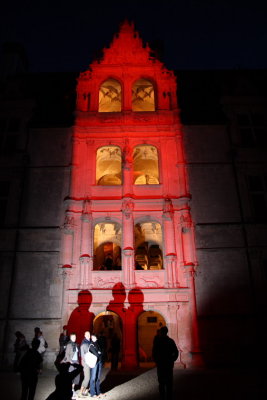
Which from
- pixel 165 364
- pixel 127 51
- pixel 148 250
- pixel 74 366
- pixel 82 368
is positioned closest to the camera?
pixel 82 368

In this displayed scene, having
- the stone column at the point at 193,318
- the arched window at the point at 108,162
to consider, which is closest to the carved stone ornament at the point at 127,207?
the stone column at the point at 193,318

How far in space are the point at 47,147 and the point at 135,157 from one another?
209 inches

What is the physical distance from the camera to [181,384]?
1038 cm

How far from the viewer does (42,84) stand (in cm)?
2244

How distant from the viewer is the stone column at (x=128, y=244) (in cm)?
1510

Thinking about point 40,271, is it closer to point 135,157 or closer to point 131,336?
point 131,336

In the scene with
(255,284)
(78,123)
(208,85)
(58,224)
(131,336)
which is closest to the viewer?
(131,336)

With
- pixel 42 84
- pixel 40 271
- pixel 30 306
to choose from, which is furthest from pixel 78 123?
pixel 30 306

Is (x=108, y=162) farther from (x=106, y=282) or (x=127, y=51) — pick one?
(x=106, y=282)

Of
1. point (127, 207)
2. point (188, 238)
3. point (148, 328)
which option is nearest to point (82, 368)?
point (188, 238)

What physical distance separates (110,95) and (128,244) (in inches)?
429

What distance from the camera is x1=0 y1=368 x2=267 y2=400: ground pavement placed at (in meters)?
9.12

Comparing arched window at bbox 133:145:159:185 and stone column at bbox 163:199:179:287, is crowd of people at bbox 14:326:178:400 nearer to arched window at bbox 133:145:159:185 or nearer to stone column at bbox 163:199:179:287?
stone column at bbox 163:199:179:287

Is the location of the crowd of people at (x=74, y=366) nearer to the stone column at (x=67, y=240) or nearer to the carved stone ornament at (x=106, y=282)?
the carved stone ornament at (x=106, y=282)
